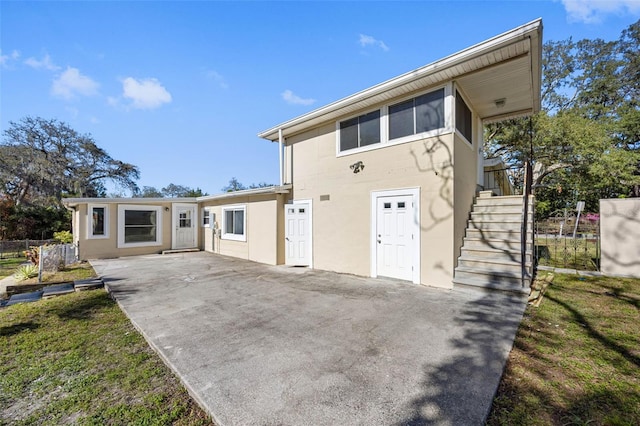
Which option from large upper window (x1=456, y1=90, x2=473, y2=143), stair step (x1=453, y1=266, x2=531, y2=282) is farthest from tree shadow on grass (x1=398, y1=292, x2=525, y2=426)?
large upper window (x1=456, y1=90, x2=473, y2=143)

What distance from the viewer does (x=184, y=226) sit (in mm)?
12891

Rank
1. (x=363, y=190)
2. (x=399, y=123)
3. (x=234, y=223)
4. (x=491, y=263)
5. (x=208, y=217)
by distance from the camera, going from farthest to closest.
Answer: (x=208, y=217), (x=234, y=223), (x=363, y=190), (x=399, y=123), (x=491, y=263)

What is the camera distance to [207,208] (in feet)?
41.7

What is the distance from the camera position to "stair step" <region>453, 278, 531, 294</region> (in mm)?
4980

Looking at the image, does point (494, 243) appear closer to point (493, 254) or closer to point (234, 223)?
point (493, 254)

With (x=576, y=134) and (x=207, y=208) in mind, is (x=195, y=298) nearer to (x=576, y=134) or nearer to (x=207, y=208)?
(x=207, y=208)

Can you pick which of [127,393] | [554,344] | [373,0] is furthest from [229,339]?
[373,0]

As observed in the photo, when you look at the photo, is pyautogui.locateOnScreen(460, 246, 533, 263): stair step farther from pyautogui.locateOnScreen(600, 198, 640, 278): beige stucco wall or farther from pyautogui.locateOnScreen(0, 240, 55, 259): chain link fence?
pyautogui.locateOnScreen(0, 240, 55, 259): chain link fence

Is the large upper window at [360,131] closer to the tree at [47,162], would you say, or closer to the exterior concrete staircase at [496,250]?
the exterior concrete staircase at [496,250]

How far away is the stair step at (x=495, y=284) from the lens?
4.98m

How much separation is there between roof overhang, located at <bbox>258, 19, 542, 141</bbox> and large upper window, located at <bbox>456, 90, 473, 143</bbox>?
0.27 meters

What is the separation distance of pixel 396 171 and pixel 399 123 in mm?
1142

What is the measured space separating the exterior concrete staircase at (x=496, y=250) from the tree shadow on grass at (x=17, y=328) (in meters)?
7.01

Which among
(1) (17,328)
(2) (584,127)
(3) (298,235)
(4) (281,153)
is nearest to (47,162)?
(4) (281,153)
